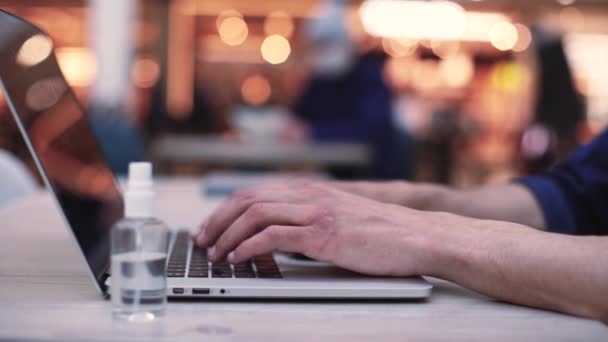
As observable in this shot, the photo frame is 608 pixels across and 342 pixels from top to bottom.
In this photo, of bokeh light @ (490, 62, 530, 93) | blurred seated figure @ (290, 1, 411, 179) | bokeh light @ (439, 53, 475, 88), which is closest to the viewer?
blurred seated figure @ (290, 1, 411, 179)

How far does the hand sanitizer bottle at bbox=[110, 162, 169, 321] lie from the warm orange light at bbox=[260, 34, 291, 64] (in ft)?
29.1

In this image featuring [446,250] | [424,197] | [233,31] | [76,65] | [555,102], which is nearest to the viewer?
[446,250]

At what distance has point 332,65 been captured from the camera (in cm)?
387

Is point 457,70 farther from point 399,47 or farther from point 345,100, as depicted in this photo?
point 345,100

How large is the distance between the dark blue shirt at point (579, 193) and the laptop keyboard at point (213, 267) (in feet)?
1.53

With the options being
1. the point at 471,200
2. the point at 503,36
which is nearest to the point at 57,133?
the point at 471,200

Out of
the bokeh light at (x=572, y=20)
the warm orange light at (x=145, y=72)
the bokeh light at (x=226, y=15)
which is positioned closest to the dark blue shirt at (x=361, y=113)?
the warm orange light at (x=145, y=72)

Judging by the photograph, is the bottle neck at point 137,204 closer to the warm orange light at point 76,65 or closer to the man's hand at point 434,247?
the man's hand at point 434,247

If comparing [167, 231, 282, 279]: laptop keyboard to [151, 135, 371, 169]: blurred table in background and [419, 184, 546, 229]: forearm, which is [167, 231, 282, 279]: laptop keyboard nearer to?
[419, 184, 546, 229]: forearm

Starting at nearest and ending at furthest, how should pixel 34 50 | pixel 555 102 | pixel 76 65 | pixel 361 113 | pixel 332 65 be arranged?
pixel 34 50, pixel 555 102, pixel 361 113, pixel 332 65, pixel 76 65

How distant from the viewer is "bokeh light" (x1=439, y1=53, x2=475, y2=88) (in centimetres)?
978

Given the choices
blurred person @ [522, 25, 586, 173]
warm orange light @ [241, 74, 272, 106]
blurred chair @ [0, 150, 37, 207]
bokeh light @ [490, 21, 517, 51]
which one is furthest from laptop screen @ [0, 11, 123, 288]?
bokeh light @ [490, 21, 517, 51]

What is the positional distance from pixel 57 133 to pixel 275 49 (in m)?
8.76

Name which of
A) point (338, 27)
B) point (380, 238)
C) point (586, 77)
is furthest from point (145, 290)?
point (586, 77)
